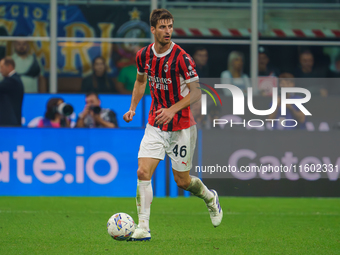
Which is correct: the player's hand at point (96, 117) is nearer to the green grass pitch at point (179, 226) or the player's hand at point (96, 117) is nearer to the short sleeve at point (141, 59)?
the green grass pitch at point (179, 226)

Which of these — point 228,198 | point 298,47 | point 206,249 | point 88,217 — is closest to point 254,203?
point 228,198

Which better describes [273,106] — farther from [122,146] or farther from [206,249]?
[206,249]

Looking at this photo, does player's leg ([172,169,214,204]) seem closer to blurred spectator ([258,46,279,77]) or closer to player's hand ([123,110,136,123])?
player's hand ([123,110,136,123])

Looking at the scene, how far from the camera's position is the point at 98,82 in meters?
12.1

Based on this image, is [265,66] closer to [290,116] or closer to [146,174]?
[290,116]

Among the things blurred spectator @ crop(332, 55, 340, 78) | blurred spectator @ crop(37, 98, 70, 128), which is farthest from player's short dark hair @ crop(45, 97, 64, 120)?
blurred spectator @ crop(332, 55, 340, 78)

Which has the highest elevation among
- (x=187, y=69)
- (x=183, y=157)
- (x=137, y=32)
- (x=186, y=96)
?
(x=137, y=32)

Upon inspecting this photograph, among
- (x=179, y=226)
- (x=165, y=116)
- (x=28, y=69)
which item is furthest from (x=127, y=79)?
(x=165, y=116)

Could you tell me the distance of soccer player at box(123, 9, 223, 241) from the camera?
211 inches

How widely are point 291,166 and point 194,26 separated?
534 cm

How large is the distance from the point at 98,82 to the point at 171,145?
665cm

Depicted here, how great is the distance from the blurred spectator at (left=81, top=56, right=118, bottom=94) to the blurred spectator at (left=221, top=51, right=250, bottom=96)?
7.56 ft

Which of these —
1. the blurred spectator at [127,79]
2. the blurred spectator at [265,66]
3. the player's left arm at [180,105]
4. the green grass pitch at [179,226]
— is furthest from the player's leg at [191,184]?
the blurred spectator at [265,66]

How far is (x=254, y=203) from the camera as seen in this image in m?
8.73
